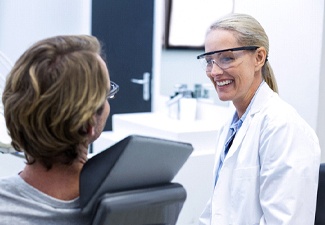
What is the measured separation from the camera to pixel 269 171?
1210 mm

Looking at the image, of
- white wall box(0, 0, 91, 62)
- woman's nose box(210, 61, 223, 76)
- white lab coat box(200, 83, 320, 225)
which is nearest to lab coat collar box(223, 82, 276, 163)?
white lab coat box(200, 83, 320, 225)

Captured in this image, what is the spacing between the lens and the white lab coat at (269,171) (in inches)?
46.6

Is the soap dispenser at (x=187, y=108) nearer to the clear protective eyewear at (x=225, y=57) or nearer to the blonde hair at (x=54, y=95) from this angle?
the clear protective eyewear at (x=225, y=57)

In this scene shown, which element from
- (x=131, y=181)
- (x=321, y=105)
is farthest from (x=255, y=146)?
(x=321, y=105)

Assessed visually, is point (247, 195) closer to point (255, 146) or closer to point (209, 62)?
point (255, 146)

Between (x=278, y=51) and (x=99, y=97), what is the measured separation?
5.20 ft

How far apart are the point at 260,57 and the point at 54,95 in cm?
76

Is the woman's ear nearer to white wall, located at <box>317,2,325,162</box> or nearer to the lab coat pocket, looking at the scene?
the lab coat pocket

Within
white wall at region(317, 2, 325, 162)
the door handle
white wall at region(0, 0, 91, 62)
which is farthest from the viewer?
the door handle

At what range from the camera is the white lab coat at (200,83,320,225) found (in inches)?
46.6

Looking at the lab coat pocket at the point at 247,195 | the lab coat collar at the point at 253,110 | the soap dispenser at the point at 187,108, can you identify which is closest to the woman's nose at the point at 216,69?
the lab coat collar at the point at 253,110

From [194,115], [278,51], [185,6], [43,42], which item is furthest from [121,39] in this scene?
[43,42]

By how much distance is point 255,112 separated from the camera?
1.33 meters

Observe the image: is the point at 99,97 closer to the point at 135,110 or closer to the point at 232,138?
the point at 232,138
